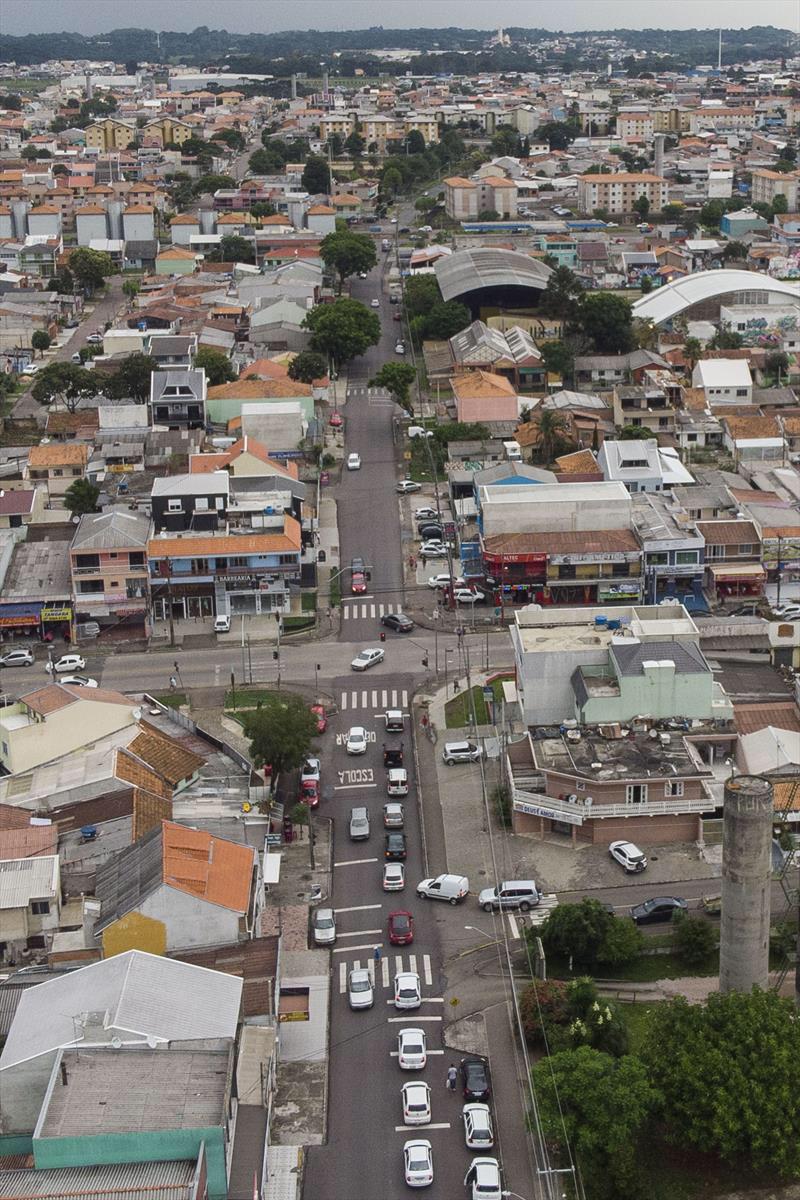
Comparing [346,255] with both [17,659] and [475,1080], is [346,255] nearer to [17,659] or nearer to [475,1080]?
[17,659]

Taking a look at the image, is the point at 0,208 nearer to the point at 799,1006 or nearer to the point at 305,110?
the point at 305,110

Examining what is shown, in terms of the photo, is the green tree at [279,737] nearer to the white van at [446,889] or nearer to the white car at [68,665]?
the white van at [446,889]

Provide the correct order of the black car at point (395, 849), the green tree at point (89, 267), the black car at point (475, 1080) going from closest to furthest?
Result: the black car at point (475, 1080) < the black car at point (395, 849) < the green tree at point (89, 267)

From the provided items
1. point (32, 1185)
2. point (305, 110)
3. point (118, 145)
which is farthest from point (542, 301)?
point (305, 110)

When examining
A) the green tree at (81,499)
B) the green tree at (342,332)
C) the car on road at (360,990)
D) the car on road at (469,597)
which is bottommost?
the car on road at (360,990)

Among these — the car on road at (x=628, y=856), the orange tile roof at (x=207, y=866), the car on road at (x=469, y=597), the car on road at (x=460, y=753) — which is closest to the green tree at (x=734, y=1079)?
the car on road at (x=628, y=856)

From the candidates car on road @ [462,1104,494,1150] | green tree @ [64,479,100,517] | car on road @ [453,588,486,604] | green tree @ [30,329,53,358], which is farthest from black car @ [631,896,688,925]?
green tree @ [30,329,53,358]
